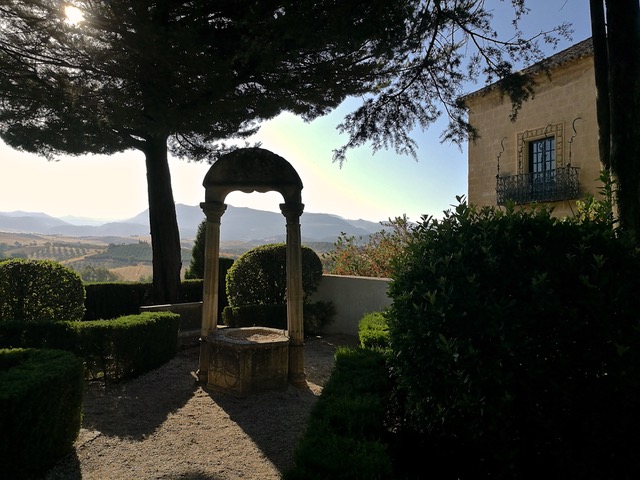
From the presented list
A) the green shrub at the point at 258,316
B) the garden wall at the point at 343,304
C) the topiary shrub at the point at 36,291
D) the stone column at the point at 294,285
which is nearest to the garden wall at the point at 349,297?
the garden wall at the point at 343,304

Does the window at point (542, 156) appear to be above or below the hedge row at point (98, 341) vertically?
above

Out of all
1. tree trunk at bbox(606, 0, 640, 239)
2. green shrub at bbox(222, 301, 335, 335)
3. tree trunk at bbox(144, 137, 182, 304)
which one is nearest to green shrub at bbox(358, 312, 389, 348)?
tree trunk at bbox(606, 0, 640, 239)

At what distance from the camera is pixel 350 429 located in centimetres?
307

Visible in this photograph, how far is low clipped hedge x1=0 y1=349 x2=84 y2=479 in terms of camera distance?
3510 millimetres

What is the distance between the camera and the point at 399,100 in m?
7.38

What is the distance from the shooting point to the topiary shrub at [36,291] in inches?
356

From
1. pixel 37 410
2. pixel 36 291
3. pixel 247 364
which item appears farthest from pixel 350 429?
pixel 36 291

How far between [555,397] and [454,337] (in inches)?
26.0

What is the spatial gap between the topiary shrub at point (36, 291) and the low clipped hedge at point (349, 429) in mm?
6899

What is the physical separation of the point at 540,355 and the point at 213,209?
15.9 feet

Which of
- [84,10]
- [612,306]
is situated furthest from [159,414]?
[84,10]

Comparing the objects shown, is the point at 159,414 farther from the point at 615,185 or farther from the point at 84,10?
the point at 84,10

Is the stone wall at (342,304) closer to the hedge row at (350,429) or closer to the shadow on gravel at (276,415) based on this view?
the shadow on gravel at (276,415)

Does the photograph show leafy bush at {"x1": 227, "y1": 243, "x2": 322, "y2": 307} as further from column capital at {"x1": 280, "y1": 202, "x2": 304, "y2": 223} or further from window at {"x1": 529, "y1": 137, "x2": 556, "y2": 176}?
window at {"x1": 529, "y1": 137, "x2": 556, "y2": 176}
